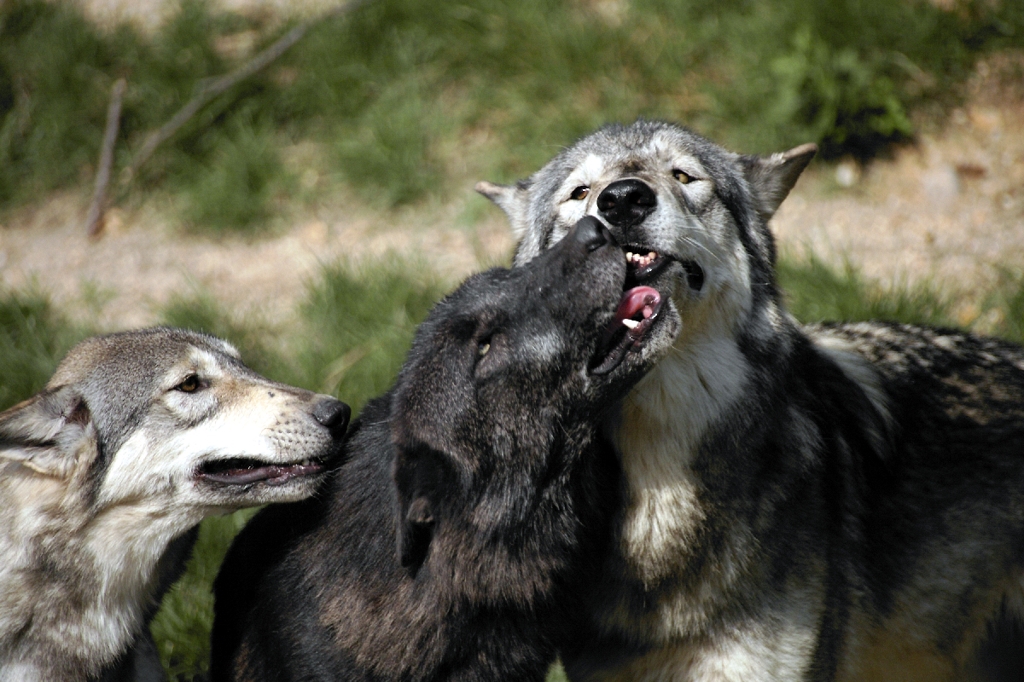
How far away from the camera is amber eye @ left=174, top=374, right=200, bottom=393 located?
3756 mm

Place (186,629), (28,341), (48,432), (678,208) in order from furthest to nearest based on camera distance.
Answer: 1. (28,341)
2. (186,629)
3. (48,432)
4. (678,208)

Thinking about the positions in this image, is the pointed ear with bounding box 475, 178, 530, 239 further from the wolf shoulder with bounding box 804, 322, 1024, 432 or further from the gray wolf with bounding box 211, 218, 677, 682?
the wolf shoulder with bounding box 804, 322, 1024, 432

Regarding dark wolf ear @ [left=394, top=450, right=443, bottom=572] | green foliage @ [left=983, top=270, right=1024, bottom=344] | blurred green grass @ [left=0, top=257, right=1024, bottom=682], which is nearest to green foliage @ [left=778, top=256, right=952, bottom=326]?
blurred green grass @ [left=0, top=257, right=1024, bottom=682]

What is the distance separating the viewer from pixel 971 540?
154 inches

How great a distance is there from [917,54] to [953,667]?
4.46m

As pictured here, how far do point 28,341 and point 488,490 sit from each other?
14.0 feet

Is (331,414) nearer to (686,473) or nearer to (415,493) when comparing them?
(415,493)

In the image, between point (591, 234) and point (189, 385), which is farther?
point (189, 385)

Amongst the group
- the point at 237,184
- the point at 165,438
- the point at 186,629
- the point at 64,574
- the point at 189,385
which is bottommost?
the point at 186,629

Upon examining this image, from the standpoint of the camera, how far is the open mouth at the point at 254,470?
142 inches

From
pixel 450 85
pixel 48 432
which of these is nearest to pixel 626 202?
pixel 48 432

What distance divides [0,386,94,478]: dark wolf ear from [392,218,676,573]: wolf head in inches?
48.7

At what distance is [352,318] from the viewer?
248 inches

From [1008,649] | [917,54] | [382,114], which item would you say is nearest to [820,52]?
[917,54]
